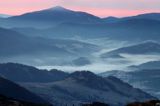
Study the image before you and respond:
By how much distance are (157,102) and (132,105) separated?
5.46 meters

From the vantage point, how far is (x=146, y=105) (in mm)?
127312

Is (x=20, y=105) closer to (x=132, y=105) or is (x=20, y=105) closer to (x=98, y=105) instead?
(x=98, y=105)

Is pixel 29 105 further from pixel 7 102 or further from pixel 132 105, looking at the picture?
pixel 132 105

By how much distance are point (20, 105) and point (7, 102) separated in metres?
6.41

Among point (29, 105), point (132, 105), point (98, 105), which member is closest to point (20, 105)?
point (29, 105)

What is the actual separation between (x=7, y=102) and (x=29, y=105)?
681 centimetres

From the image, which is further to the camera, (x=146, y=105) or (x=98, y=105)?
(x=98, y=105)

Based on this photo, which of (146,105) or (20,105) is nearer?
(146,105)

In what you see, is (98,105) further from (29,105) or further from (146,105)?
(146,105)

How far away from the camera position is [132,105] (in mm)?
132125

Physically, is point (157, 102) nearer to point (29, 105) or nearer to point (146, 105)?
point (146, 105)

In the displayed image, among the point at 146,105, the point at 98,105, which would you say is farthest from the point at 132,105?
the point at 98,105

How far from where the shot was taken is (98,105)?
194250mm

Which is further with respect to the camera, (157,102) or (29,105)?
(29,105)
